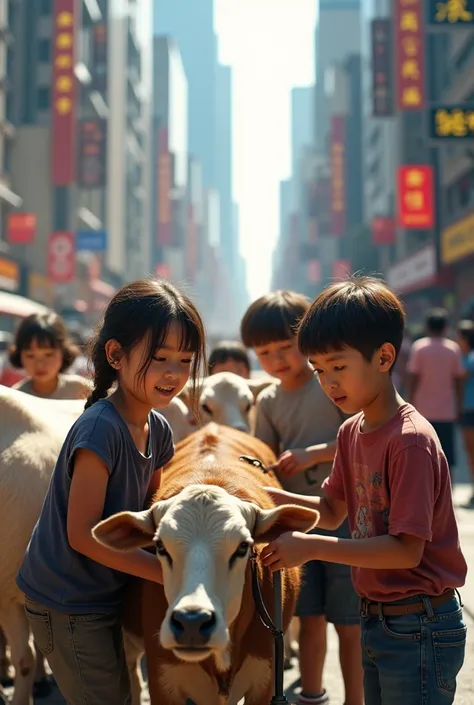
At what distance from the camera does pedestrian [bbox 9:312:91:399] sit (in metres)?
5.59

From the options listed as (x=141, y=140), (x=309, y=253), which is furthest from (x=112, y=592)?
(x=309, y=253)

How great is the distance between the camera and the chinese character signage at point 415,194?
2845cm

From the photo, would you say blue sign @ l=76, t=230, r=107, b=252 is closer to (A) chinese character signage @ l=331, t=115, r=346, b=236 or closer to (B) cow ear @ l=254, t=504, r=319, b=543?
(A) chinese character signage @ l=331, t=115, r=346, b=236

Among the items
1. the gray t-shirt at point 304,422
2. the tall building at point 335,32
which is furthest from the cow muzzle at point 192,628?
the tall building at point 335,32

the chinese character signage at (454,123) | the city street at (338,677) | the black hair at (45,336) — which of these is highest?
the chinese character signage at (454,123)

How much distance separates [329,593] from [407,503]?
68.1 inches

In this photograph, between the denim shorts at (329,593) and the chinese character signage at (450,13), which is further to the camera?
the chinese character signage at (450,13)

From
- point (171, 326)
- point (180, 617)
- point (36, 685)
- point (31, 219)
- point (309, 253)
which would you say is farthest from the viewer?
point (309, 253)

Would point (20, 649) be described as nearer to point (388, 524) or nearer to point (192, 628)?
point (192, 628)

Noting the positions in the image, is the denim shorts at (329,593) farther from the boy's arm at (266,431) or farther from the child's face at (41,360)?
the child's face at (41,360)

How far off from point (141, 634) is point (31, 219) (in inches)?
1296

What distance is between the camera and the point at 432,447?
269 cm

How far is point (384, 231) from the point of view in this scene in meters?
45.1

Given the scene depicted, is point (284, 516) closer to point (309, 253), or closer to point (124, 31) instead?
point (124, 31)
